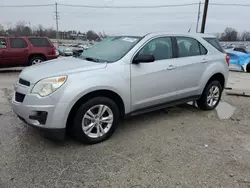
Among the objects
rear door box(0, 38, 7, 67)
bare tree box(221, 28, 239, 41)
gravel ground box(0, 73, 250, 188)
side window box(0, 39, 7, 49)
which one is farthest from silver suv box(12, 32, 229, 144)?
bare tree box(221, 28, 239, 41)

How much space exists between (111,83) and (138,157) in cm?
113

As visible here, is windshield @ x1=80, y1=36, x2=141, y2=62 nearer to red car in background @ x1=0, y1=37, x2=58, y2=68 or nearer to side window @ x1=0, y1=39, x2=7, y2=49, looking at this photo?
red car in background @ x1=0, y1=37, x2=58, y2=68

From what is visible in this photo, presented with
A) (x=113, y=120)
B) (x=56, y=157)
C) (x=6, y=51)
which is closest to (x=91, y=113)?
(x=113, y=120)

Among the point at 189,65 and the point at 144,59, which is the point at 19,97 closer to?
the point at 144,59

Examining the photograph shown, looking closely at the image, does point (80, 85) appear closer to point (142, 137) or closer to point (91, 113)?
point (91, 113)

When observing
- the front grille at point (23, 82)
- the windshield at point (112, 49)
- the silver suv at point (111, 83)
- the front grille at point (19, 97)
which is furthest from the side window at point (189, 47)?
the front grille at point (19, 97)

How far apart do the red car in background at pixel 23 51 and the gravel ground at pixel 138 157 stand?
7012 mm

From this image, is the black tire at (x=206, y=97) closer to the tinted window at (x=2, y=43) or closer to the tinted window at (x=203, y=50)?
the tinted window at (x=203, y=50)

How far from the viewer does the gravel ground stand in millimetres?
2836

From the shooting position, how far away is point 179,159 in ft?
10.9

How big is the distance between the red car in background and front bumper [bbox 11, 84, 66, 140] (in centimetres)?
857

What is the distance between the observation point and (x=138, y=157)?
3.36 metres

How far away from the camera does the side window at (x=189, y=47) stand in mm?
4695

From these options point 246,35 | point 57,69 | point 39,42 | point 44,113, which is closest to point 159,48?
point 57,69
